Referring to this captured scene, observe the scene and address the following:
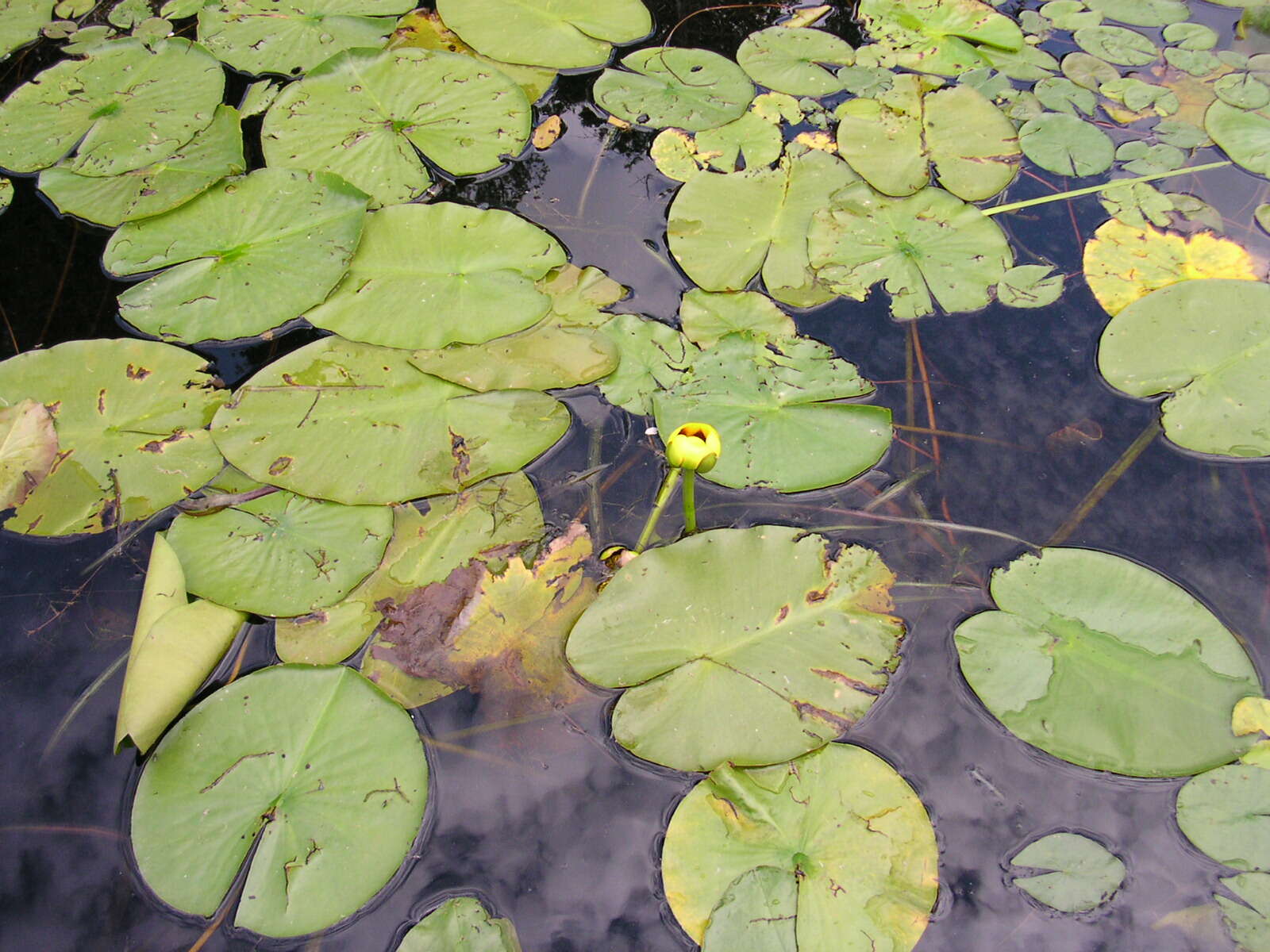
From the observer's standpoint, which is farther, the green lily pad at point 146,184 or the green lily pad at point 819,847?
the green lily pad at point 146,184

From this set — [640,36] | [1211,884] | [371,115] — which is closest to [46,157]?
[371,115]

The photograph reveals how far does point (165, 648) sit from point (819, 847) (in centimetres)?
140

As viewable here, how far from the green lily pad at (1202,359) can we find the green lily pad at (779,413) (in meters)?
0.75

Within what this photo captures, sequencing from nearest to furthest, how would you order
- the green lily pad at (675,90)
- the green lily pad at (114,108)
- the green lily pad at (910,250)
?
the green lily pad at (910,250) < the green lily pad at (114,108) < the green lily pad at (675,90)

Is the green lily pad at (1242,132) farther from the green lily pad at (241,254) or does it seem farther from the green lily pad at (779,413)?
the green lily pad at (241,254)

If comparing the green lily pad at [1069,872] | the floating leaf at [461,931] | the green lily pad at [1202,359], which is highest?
the green lily pad at [1202,359]

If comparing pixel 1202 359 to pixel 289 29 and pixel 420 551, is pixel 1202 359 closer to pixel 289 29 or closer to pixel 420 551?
pixel 420 551

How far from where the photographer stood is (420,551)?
1.92 m

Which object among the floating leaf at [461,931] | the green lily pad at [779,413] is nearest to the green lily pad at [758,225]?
the green lily pad at [779,413]

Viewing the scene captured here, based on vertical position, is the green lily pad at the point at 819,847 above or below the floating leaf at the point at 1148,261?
below

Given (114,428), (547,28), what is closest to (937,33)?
(547,28)

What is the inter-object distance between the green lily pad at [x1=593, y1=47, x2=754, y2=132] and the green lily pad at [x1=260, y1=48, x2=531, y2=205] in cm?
35

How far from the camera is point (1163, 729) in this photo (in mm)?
1682

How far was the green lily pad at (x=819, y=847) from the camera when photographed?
1492mm
